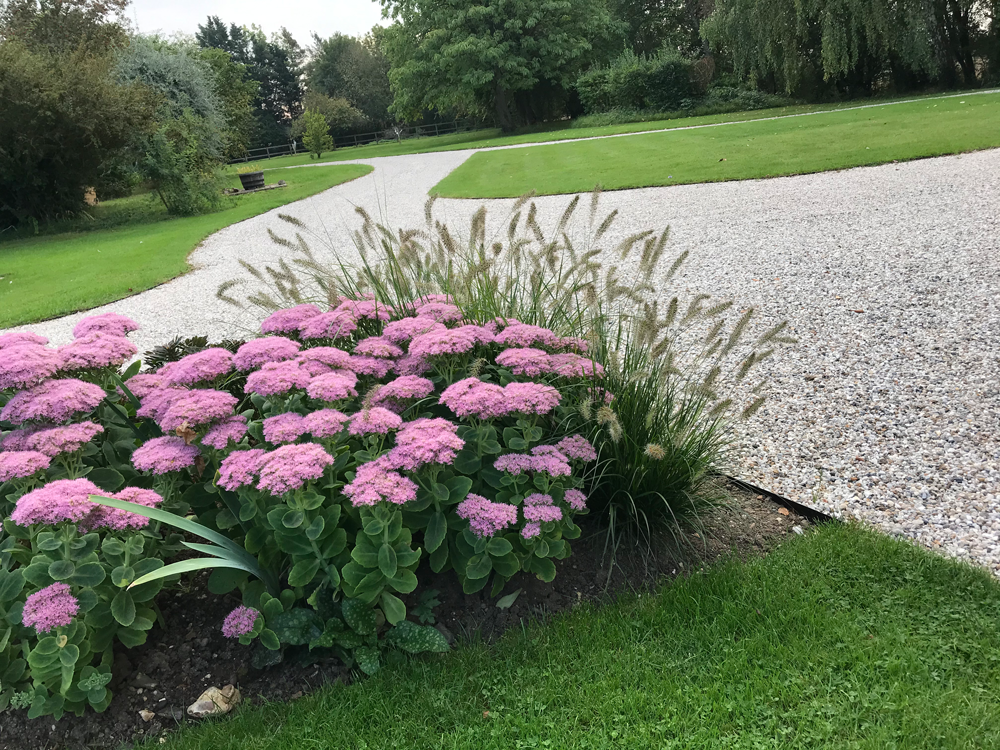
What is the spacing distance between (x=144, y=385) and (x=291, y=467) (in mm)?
1078

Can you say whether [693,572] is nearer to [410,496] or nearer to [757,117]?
[410,496]

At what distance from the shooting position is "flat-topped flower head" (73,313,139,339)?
111 inches

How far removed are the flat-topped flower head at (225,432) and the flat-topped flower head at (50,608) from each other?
566mm

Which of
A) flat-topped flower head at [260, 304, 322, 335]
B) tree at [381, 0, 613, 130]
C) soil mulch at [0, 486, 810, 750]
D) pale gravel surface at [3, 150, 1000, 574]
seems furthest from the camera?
tree at [381, 0, 613, 130]

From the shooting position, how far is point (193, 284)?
8773mm

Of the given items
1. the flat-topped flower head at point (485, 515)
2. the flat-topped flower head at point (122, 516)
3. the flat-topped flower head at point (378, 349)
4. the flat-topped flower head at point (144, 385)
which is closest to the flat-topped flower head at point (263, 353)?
the flat-topped flower head at point (378, 349)

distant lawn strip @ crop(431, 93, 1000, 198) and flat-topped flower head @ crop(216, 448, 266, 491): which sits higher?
distant lawn strip @ crop(431, 93, 1000, 198)

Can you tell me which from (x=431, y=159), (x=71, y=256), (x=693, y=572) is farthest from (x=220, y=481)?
(x=431, y=159)

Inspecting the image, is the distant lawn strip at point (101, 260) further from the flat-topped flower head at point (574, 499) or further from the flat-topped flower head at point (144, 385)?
the flat-topped flower head at point (574, 499)

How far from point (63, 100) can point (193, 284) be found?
9.81m

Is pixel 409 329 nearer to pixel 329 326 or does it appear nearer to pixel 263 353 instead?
pixel 329 326

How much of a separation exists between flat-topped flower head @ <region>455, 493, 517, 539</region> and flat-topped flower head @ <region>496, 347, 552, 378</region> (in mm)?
514

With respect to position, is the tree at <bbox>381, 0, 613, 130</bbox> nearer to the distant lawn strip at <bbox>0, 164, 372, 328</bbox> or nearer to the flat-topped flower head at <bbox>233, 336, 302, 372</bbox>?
the distant lawn strip at <bbox>0, 164, 372, 328</bbox>

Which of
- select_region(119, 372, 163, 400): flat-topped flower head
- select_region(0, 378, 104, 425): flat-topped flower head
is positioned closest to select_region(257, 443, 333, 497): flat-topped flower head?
select_region(0, 378, 104, 425): flat-topped flower head
